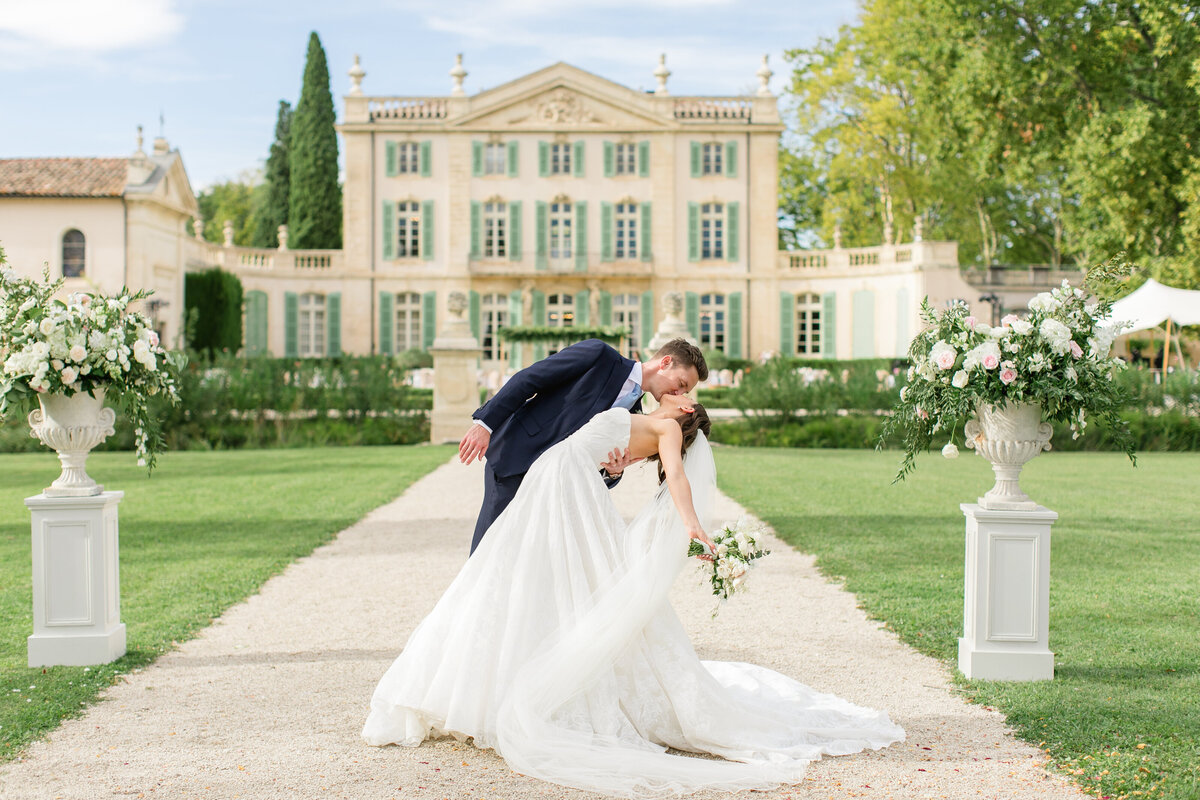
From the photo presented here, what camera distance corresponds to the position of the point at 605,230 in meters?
31.8

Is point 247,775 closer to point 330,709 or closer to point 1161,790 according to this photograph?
point 330,709

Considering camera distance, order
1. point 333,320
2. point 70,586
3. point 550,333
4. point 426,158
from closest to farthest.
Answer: point 70,586, point 550,333, point 426,158, point 333,320

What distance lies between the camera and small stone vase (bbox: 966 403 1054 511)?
4.21 metres

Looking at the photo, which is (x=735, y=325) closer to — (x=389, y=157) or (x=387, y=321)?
(x=387, y=321)

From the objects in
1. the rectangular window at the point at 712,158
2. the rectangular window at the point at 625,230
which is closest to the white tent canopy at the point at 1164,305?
the rectangular window at the point at 712,158

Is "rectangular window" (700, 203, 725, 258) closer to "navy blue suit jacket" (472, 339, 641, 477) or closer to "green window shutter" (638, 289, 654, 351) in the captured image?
"green window shutter" (638, 289, 654, 351)

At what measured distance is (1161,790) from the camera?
3035 mm

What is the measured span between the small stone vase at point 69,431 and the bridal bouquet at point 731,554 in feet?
8.53

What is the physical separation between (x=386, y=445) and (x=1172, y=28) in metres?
14.3

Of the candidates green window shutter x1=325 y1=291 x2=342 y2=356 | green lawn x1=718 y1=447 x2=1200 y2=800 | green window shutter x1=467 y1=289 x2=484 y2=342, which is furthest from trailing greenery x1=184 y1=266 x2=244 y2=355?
green lawn x1=718 y1=447 x2=1200 y2=800

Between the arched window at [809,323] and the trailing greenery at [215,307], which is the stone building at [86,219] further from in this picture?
the arched window at [809,323]

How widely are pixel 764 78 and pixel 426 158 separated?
10003mm

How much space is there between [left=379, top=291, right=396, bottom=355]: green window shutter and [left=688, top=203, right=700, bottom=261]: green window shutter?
28.8 ft

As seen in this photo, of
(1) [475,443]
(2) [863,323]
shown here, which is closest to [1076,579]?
(1) [475,443]
